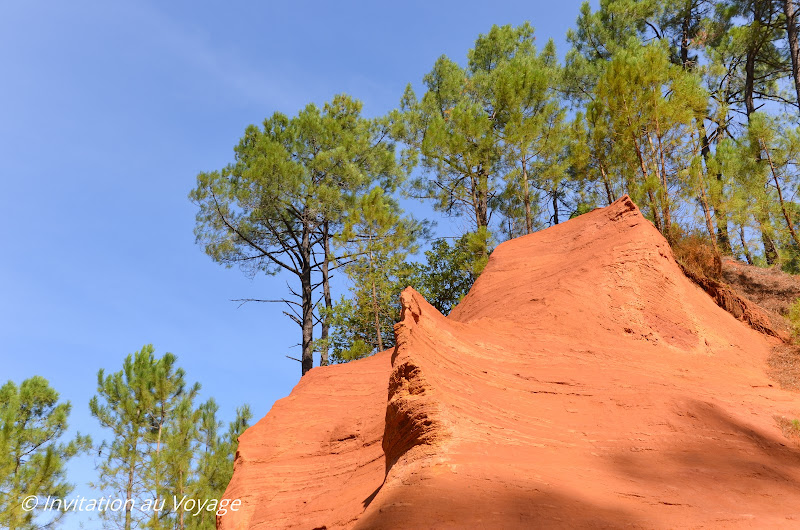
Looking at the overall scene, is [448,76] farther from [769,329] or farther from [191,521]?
[191,521]

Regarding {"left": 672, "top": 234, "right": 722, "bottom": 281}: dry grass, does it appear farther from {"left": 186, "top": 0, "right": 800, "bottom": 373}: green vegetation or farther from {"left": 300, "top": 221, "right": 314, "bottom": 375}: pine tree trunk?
{"left": 300, "top": 221, "right": 314, "bottom": 375}: pine tree trunk

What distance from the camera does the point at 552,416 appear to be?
6.97 metres

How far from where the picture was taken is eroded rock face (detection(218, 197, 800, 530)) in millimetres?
4961

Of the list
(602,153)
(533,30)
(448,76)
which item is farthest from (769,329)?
(533,30)

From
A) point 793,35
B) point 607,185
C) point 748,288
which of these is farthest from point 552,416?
point 793,35

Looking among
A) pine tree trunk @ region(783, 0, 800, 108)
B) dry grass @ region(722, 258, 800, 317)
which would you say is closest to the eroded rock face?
dry grass @ region(722, 258, 800, 317)

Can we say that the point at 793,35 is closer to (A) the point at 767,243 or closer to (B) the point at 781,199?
(B) the point at 781,199

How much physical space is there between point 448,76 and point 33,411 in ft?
72.0

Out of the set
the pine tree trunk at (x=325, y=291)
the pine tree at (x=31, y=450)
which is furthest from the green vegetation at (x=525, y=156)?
the pine tree at (x=31, y=450)

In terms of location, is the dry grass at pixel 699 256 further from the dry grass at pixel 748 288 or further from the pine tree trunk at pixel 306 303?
the pine tree trunk at pixel 306 303

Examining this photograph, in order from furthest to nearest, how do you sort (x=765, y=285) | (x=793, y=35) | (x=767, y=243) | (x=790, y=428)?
(x=793, y=35) < (x=767, y=243) < (x=765, y=285) < (x=790, y=428)

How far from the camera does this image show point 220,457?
1948 cm

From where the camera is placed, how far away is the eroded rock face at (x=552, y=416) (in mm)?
4961

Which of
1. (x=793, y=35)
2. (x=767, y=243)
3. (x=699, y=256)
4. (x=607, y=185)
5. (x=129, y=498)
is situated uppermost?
(x=793, y=35)
